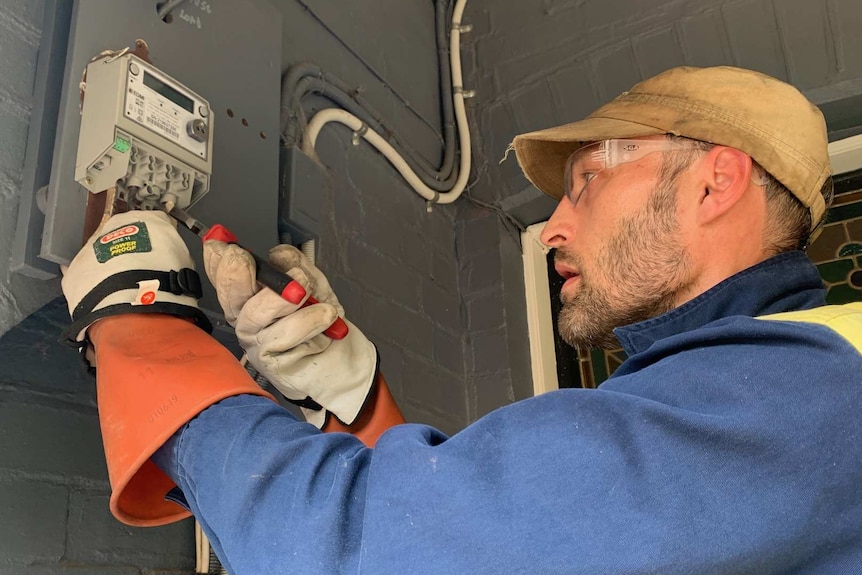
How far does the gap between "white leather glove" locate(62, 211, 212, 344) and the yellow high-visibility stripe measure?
0.63 m

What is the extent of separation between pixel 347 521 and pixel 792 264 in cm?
62

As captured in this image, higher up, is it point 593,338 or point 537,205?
point 593,338

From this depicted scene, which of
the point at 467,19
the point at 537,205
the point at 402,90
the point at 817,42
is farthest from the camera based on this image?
the point at 467,19

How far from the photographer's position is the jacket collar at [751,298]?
2.76 ft

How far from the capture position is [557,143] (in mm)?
1278

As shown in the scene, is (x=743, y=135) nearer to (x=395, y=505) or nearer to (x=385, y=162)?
(x=395, y=505)

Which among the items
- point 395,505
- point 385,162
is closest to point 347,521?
point 395,505

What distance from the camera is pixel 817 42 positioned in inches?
66.2

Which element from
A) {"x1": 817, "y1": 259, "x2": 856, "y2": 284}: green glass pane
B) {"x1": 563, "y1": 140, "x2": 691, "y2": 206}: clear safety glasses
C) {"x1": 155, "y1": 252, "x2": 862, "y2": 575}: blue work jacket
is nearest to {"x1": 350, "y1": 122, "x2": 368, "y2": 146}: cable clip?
{"x1": 563, "y1": 140, "x2": 691, "y2": 206}: clear safety glasses

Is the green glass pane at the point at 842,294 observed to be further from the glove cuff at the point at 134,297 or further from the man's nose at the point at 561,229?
the glove cuff at the point at 134,297

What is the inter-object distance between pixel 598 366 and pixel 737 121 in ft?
3.77

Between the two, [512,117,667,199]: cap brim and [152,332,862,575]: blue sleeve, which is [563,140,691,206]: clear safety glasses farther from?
[152,332,862,575]: blue sleeve

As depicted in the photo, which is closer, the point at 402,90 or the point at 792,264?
the point at 792,264

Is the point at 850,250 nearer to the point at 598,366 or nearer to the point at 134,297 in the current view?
the point at 598,366
